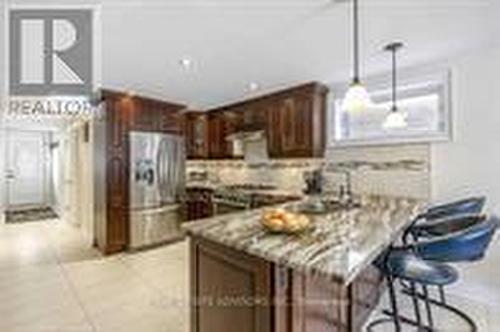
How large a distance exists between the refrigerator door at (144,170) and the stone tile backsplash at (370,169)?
1737 millimetres

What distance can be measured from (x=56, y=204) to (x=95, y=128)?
5191mm

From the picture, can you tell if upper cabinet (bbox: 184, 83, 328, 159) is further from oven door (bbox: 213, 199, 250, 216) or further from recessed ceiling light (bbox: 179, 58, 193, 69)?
recessed ceiling light (bbox: 179, 58, 193, 69)

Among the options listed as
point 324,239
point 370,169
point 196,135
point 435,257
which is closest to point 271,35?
point 324,239

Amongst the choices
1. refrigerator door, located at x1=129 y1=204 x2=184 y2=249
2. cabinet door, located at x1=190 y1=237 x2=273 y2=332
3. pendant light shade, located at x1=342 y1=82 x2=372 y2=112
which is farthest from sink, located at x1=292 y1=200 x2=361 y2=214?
refrigerator door, located at x1=129 y1=204 x2=184 y2=249

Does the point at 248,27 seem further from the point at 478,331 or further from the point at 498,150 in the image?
the point at 478,331

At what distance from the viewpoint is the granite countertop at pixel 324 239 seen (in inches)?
64.6

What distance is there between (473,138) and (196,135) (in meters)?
4.43

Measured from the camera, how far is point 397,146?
4.19m

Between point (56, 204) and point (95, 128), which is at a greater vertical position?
point (95, 128)

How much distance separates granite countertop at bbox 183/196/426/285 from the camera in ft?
5.38

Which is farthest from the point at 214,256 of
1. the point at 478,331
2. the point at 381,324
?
the point at 478,331

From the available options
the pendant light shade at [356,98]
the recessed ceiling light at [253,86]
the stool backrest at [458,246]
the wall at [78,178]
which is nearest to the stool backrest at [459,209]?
the stool backrest at [458,246]

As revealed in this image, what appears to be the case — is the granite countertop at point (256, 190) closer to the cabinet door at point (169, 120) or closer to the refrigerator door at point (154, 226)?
the refrigerator door at point (154, 226)

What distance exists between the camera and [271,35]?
3.08 m
